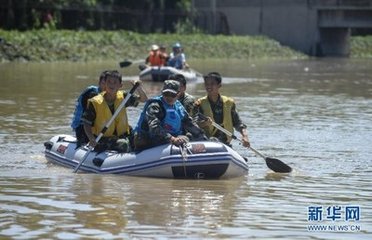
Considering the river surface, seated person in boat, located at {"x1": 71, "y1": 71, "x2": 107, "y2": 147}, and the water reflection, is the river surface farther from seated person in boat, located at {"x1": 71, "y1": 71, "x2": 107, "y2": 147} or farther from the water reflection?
seated person in boat, located at {"x1": 71, "y1": 71, "x2": 107, "y2": 147}

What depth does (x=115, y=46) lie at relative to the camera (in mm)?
56094

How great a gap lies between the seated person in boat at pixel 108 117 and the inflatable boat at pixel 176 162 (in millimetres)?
182

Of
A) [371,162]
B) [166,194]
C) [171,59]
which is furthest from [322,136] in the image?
[171,59]

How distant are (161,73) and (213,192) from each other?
2234cm

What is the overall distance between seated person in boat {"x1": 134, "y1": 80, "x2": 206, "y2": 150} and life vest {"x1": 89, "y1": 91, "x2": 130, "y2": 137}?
554mm

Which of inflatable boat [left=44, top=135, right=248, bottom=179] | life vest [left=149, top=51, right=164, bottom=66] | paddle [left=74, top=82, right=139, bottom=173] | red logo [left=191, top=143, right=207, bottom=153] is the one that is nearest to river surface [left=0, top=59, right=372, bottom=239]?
inflatable boat [left=44, top=135, right=248, bottom=179]

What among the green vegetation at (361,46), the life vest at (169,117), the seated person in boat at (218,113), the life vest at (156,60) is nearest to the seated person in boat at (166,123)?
the life vest at (169,117)

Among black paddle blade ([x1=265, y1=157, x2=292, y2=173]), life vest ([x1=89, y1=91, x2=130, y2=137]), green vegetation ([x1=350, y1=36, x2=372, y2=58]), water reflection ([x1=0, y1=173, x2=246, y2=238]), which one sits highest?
life vest ([x1=89, y1=91, x2=130, y2=137])

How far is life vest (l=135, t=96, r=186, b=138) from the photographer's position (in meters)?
13.7

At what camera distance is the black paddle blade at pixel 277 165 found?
579 inches

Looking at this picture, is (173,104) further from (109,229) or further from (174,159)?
(109,229)

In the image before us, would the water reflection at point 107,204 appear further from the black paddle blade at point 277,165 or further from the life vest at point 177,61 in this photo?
the life vest at point 177,61

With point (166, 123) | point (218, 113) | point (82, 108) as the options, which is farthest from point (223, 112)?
point (82, 108)

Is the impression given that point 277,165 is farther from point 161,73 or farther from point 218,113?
point 161,73
